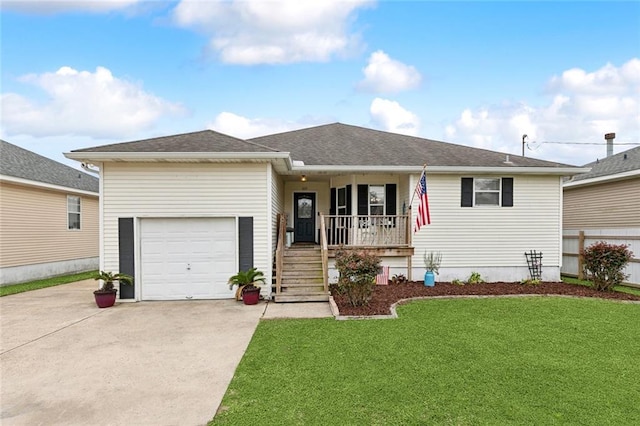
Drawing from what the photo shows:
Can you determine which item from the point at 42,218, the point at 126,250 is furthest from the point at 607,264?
the point at 42,218

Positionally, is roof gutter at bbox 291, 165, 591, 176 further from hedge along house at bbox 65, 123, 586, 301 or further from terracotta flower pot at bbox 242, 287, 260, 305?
terracotta flower pot at bbox 242, 287, 260, 305

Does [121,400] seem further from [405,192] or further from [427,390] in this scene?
[405,192]

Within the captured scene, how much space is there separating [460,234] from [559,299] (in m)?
3.05

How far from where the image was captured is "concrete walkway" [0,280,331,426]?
3.49 metres

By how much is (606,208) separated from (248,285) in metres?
13.2

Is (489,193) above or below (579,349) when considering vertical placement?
above

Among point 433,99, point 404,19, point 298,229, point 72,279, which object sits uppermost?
point 404,19

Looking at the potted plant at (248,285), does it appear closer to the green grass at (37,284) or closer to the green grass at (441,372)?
the green grass at (441,372)

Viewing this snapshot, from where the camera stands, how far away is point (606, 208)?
12.7 m

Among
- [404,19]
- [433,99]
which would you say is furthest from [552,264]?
[404,19]

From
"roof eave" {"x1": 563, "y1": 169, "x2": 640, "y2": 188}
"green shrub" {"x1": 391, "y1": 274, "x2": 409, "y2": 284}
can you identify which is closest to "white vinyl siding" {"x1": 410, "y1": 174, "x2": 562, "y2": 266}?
"green shrub" {"x1": 391, "y1": 274, "x2": 409, "y2": 284}

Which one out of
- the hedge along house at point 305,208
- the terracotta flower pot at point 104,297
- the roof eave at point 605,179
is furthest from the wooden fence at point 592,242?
the terracotta flower pot at point 104,297

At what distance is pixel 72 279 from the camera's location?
12.8 m

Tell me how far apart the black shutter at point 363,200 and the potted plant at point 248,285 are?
419 cm
